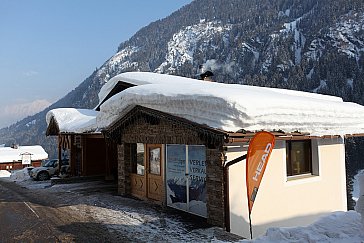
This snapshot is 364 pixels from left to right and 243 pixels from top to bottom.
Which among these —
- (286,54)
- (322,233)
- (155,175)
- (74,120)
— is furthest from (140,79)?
(286,54)

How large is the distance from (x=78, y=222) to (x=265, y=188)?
5036mm

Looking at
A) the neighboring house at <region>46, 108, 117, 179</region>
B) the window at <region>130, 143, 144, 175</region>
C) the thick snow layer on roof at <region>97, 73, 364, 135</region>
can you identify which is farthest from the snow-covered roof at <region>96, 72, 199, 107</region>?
the neighboring house at <region>46, 108, 117, 179</region>

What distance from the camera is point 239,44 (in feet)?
534

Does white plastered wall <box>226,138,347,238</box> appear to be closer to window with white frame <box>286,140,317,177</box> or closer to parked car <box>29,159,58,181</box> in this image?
window with white frame <box>286,140,317,177</box>

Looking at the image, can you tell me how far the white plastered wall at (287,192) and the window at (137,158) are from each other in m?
4.38

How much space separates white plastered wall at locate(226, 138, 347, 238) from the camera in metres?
8.20

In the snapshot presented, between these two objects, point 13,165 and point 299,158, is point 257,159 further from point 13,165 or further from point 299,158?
point 13,165

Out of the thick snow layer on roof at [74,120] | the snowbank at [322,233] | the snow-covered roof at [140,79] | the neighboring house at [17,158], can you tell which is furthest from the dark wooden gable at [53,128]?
the neighboring house at [17,158]

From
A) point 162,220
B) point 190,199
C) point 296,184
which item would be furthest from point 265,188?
point 162,220

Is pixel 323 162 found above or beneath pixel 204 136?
beneath

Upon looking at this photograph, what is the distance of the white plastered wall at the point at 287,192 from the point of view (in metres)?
A: 8.20

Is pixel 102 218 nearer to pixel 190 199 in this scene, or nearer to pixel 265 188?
pixel 190 199

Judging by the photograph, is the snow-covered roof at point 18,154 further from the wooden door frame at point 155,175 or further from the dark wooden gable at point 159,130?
the wooden door frame at point 155,175

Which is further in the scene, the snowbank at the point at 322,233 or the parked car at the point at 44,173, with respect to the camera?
the parked car at the point at 44,173
